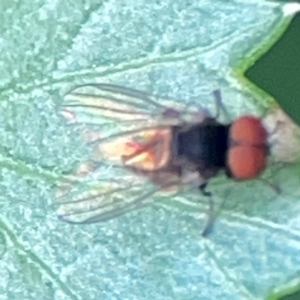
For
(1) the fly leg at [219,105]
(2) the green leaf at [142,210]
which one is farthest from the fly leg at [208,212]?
(1) the fly leg at [219,105]

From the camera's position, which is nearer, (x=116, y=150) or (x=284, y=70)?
(x=116, y=150)

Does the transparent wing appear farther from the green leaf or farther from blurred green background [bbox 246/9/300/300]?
blurred green background [bbox 246/9/300/300]

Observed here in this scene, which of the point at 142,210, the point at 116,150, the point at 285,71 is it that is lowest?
the point at 142,210

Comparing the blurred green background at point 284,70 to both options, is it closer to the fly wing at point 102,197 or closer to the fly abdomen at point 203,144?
the fly abdomen at point 203,144

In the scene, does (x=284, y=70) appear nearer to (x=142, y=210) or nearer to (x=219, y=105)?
(x=219, y=105)

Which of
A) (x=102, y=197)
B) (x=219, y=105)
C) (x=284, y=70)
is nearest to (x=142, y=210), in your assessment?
(x=102, y=197)
